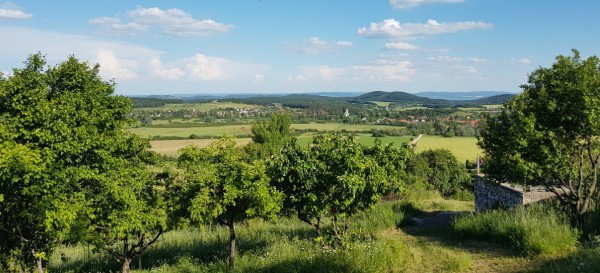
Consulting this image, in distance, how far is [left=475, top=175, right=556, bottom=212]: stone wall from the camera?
15367 mm

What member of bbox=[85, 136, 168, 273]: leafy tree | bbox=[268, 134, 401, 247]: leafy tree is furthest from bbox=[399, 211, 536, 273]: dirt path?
bbox=[85, 136, 168, 273]: leafy tree

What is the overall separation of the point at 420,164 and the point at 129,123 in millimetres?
44914

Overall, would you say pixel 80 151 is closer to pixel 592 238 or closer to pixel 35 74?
pixel 35 74

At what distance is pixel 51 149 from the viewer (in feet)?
26.2

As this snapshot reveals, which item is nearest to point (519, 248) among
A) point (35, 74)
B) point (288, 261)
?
point (288, 261)

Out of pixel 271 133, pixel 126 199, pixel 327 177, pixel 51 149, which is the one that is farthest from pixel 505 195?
pixel 271 133

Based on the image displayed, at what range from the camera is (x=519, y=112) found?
10570mm

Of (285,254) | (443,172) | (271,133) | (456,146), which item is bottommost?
(443,172)

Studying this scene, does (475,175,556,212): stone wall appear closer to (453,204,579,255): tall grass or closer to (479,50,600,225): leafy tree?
(453,204,579,255): tall grass

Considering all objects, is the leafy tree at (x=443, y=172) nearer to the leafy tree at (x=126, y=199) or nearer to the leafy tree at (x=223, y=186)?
the leafy tree at (x=223, y=186)

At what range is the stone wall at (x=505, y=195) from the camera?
15367mm

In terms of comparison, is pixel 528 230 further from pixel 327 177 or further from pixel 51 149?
pixel 51 149

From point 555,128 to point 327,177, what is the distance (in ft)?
21.1

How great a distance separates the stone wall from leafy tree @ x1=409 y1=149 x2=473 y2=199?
2980 centimetres
